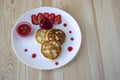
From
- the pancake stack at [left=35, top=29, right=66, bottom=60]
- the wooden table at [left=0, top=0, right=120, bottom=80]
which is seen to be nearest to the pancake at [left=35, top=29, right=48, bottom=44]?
the pancake stack at [left=35, top=29, right=66, bottom=60]

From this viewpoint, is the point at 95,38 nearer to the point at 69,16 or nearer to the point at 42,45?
the point at 69,16

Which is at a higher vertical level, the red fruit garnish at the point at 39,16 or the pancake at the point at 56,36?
the red fruit garnish at the point at 39,16

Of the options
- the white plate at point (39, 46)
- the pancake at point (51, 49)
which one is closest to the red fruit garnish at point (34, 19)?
the white plate at point (39, 46)

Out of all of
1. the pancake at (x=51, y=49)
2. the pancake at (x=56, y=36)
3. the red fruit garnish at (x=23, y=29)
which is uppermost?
the red fruit garnish at (x=23, y=29)

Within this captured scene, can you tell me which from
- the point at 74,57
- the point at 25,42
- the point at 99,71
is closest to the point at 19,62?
the point at 25,42

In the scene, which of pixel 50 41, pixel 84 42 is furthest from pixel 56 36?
pixel 84 42

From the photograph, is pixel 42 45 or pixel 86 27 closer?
pixel 42 45

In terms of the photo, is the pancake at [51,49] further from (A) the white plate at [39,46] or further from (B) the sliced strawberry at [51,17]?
(B) the sliced strawberry at [51,17]
